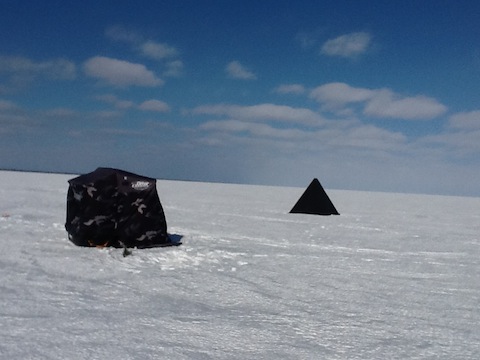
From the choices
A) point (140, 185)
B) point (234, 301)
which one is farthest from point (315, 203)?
point (234, 301)

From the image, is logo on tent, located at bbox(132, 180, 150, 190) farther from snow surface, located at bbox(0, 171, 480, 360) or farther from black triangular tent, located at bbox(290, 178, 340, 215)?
black triangular tent, located at bbox(290, 178, 340, 215)

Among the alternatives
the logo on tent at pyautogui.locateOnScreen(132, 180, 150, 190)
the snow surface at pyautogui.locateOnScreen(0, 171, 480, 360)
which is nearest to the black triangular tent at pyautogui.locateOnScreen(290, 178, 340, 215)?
the snow surface at pyautogui.locateOnScreen(0, 171, 480, 360)

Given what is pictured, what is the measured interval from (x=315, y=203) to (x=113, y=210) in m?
8.80

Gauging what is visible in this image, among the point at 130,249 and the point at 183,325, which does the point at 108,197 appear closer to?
the point at 130,249

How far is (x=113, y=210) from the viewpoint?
5.85 metres

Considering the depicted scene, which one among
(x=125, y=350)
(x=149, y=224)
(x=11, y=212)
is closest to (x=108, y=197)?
(x=149, y=224)

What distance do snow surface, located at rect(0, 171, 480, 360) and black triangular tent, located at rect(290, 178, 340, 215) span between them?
647 centimetres

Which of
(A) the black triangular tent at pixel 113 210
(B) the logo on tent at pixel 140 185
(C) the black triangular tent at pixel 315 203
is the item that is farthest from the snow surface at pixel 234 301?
(C) the black triangular tent at pixel 315 203

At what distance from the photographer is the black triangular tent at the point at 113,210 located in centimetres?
579

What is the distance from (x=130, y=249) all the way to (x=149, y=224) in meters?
0.47

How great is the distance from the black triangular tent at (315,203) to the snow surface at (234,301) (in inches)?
255

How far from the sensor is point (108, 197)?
580 cm

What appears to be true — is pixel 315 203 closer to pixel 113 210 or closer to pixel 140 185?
pixel 140 185

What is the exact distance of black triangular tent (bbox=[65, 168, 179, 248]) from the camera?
579cm
